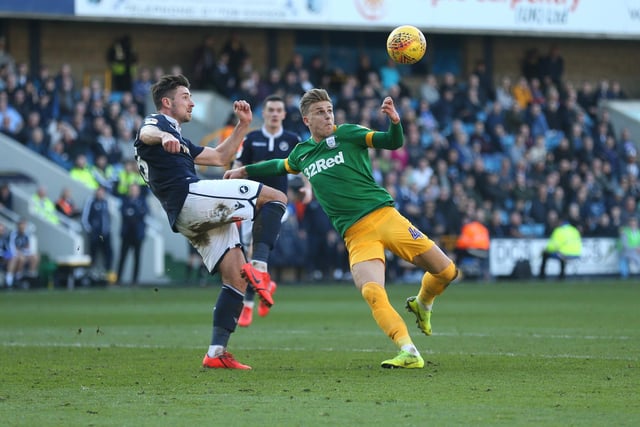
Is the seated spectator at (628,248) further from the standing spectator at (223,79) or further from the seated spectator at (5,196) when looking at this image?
the seated spectator at (5,196)

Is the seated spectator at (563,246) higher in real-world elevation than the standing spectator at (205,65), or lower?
lower

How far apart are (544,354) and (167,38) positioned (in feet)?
83.0

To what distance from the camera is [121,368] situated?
10016 mm

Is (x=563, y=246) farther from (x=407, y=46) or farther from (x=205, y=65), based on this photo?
(x=407, y=46)

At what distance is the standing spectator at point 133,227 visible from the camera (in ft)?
84.3

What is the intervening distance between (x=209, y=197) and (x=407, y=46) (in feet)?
7.50

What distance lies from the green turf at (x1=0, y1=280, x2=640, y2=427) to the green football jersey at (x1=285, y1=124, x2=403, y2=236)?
1248 mm

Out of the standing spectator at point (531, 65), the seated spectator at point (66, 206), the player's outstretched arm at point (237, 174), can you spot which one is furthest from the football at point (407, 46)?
the standing spectator at point (531, 65)

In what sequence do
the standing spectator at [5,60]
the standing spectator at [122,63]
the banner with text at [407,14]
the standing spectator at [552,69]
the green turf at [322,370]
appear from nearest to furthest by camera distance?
the green turf at [322,370], the standing spectator at [5,60], the banner with text at [407,14], the standing spectator at [122,63], the standing spectator at [552,69]

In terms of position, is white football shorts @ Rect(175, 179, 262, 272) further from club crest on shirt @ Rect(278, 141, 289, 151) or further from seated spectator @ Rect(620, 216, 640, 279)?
seated spectator @ Rect(620, 216, 640, 279)

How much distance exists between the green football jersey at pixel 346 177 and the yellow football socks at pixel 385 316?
2.17 feet

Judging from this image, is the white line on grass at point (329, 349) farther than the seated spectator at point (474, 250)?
No

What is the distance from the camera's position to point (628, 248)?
30578 millimetres

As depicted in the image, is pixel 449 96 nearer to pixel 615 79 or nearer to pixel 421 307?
pixel 615 79
